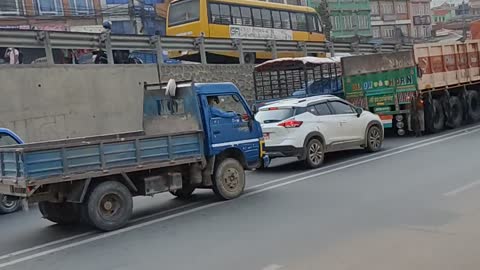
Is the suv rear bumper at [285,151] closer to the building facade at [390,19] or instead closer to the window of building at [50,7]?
the window of building at [50,7]

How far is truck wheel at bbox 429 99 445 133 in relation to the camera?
17.2 m

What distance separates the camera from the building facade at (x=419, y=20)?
7519cm

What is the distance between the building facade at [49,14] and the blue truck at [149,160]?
93.6 ft

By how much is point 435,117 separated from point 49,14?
1127 inches

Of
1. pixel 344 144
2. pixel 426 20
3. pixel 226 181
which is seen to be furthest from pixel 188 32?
pixel 426 20

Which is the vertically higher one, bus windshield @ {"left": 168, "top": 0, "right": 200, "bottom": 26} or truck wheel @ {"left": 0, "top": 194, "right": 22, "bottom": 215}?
bus windshield @ {"left": 168, "top": 0, "right": 200, "bottom": 26}

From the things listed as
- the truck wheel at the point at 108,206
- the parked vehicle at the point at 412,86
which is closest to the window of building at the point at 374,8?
the parked vehicle at the point at 412,86

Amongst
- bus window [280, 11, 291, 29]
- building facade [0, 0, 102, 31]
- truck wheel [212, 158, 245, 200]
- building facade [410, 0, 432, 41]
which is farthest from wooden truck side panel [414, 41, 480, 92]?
building facade [410, 0, 432, 41]

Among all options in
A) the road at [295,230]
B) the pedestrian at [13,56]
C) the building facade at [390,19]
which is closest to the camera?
the road at [295,230]

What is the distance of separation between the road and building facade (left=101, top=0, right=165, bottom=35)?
3066cm

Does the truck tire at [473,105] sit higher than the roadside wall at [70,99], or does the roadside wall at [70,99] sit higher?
the roadside wall at [70,99]

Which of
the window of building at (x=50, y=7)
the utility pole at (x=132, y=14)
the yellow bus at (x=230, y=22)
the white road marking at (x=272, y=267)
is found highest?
the window of building at (x=50, y=7)

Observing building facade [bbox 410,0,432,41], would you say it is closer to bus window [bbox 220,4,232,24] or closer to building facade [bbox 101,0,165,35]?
building facade [bbox 101,0,165,35]

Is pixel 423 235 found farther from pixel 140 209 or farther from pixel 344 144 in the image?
pixel 344 144
